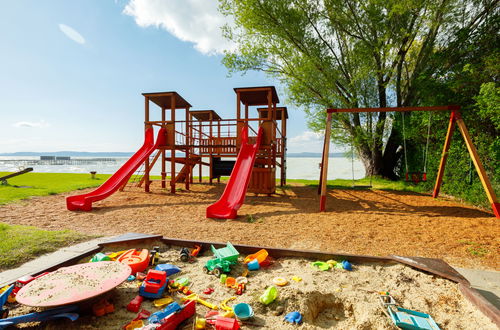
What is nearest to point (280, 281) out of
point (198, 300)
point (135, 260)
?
point (198, 300)

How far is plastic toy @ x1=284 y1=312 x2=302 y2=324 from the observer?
2.19m

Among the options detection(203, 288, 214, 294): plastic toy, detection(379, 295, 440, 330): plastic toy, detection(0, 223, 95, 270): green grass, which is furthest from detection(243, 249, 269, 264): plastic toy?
detection(0, 223, 95, 270): green grass

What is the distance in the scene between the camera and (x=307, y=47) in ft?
→ 45.5

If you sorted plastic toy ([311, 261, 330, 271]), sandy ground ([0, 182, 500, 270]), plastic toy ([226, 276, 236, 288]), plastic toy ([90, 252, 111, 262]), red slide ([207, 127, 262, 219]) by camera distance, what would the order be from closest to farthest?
plastic toy ([226, 276, 236, 288]) → plastic toy ([311, 261, 330, 271]) → plastic toy ([90, 252, 111, 262]) → sandy ground ([0, 182, 500, 270]) → red slide ([207, 127, 262, 219])

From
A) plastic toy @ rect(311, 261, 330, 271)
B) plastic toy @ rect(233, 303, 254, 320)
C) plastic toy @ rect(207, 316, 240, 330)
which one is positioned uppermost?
plastic toy @ rect(207, 316, 240, 330)

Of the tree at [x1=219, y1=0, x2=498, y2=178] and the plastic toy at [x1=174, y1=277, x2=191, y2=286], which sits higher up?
the tree at [x1=219, y1=0, x2=498, y2=178]

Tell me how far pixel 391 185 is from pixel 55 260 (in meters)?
14.8

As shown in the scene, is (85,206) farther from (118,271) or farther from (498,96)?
(498,96)

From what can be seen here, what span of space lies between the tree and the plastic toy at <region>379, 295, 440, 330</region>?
11.7 meters

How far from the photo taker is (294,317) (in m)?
2.23

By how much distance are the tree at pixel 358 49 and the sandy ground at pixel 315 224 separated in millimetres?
7167

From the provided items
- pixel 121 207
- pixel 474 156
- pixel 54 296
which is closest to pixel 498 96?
pixel 474 156

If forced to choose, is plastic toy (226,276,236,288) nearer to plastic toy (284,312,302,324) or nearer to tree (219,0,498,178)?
plastic toy (284,312,302,324)

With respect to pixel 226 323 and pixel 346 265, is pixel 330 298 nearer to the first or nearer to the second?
pixel 346 265
